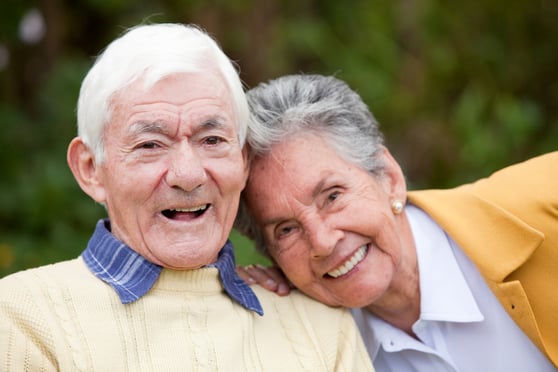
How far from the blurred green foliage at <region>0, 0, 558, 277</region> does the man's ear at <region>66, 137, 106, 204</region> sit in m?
2.41

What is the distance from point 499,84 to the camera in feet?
22.3

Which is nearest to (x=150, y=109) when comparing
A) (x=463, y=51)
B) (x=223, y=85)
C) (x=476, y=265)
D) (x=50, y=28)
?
(x=223, y=85)

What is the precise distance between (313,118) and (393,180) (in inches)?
16.4

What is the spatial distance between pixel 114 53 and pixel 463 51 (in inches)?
198

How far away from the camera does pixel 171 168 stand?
2281 mm

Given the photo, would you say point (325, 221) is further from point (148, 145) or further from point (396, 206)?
point (148, 145)

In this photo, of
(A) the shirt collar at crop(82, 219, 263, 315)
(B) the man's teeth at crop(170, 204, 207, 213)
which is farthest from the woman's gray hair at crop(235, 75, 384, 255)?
(A) the shirt collar at crop(82, 219, 263, 315)

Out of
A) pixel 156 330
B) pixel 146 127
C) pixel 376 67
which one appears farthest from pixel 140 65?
pixel 376 67

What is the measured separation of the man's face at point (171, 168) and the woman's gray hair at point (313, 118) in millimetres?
256

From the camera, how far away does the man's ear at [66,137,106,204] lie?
7.97 ft

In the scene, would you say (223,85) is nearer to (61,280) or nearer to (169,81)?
(169,81)

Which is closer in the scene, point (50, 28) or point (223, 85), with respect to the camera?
point (223, 85)

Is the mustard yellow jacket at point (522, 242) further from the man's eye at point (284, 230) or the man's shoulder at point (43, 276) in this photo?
the man's shoulder at point (43, 276)

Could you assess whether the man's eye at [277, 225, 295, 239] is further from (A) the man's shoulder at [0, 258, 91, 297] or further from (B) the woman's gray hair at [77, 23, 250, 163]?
(A) the man's shoulder at [0, 258, 91, 297]
